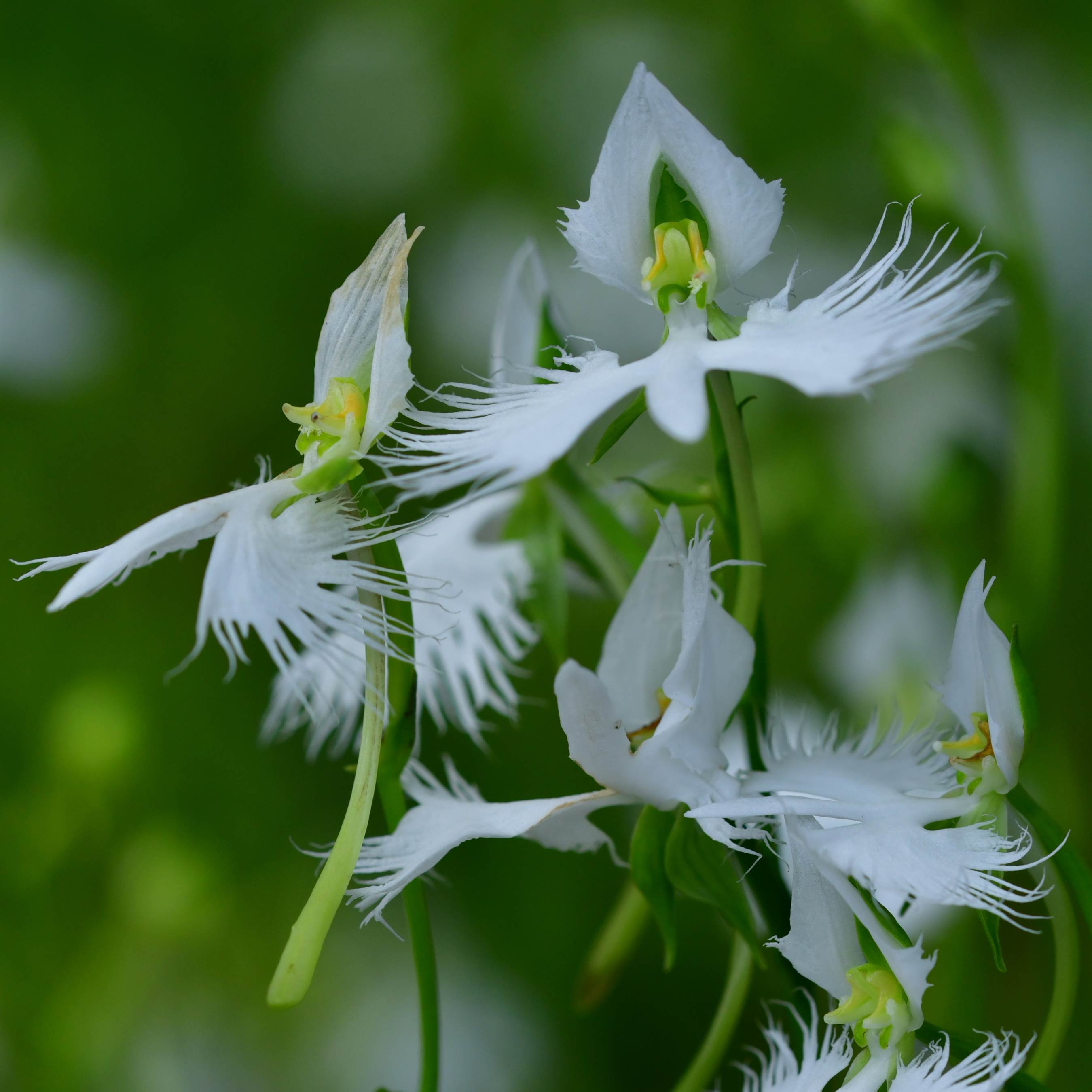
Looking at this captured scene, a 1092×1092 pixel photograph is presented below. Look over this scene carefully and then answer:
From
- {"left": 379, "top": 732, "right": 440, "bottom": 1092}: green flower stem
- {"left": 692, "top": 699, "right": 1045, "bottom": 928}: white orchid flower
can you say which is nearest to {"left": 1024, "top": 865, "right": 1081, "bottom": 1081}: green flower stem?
{"left": 692, "top": 699, "right": 1045, "bottom": 928}: white orchid flower

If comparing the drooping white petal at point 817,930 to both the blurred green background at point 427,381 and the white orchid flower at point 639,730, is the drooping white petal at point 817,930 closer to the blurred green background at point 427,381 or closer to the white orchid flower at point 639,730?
the white orchid flower at point 639,730

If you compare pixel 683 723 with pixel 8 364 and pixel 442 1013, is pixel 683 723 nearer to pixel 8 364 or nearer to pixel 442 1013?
pixel 442 1013

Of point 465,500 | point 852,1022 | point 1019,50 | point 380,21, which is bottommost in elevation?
point 852,1022

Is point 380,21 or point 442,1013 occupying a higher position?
point 380,21

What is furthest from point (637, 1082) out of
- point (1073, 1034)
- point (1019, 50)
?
point (1019, 50)

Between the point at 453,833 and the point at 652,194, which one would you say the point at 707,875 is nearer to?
the point at 453,833

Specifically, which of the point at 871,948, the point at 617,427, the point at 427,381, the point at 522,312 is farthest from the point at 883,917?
the point at 427,381
